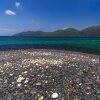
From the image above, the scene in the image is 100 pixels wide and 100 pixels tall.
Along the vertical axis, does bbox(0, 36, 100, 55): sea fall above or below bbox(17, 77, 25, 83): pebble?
below

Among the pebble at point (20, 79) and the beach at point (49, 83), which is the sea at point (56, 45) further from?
the pebble at point (20, 79)

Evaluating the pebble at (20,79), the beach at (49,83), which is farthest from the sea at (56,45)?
the pebble at (20,79)

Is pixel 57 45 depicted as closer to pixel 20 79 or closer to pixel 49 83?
pixel 20 79

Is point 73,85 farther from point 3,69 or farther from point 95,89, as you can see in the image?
point 3,69

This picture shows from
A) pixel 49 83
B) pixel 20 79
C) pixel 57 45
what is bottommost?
pixel 57 45

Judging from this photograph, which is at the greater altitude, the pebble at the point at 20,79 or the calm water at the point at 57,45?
the pebble at the point at 20,79

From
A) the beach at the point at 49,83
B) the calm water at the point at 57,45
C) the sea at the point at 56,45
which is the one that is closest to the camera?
the beach at the point at 49,83

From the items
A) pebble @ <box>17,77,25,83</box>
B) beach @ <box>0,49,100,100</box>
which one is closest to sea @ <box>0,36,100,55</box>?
beach @ <box>0,49,100,100</box>

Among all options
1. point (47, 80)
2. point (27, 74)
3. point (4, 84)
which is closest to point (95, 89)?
point (47, 80)

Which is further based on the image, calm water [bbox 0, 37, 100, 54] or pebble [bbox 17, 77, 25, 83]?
calm water [bbox 0, 37, 100, 54]

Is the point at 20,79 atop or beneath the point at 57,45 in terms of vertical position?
atop

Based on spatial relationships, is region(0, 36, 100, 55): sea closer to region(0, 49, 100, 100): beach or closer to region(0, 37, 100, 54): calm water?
region(0, 37, 100, 54): calm water

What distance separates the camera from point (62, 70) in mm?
13414

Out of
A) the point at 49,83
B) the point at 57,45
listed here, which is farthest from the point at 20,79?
the point at 57,45
